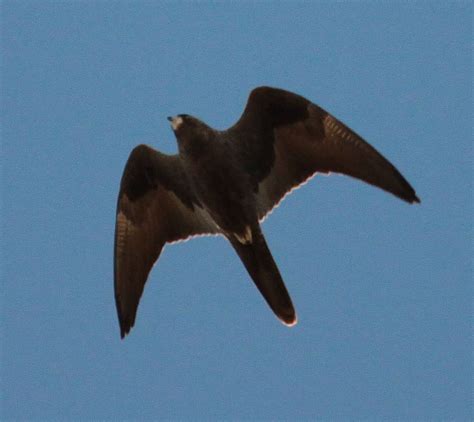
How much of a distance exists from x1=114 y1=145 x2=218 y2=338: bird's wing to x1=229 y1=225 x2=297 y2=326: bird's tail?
77 centimetres

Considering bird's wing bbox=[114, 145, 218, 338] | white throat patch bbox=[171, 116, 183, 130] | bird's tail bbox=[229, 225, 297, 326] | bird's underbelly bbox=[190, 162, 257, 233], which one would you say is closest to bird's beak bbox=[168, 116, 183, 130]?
white throat patch bbox=[171, 116, 183, 130]

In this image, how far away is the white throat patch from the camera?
1080 centimetres

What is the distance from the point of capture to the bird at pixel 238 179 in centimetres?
1066

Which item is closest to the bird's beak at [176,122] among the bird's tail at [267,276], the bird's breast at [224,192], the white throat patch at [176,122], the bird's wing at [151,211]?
the white throat patch at [176,122]

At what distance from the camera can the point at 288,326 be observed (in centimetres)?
1045

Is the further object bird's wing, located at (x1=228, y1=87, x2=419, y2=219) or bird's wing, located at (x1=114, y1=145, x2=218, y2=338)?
bird's wing, located at (x1=114, y1=145, x2=218, y2=338)

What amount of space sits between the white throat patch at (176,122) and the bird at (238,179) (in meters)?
0.01

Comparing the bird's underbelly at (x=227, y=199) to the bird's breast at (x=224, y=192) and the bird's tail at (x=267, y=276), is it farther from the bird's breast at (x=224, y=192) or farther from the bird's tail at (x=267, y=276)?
the bird's tail at (x=267, y=276)

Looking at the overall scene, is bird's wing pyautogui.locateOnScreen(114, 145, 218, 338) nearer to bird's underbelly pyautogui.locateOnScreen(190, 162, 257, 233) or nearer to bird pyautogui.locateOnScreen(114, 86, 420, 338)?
bird pyautogui.locateOnScreen(114, 86, 420, 338)

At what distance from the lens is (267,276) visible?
1060cm

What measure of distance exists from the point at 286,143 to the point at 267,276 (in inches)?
64.9

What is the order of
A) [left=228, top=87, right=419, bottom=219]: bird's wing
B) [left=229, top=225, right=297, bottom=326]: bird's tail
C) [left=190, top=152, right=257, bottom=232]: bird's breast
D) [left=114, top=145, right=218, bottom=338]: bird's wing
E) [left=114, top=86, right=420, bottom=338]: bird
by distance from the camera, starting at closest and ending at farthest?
[left=229, top=225, right=297, bottom=326]: bird's tail
[left=114, top=86, right=420, bottom=338]: bird
[left=190, top=152, right=257, bottom=232]: bird's breast
[left=228, top=87, right=419, bottom=219]: bird's wing
[left=114, top=145, right=218, bottom=338]: bird's wing

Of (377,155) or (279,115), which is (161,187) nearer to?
(279,115)

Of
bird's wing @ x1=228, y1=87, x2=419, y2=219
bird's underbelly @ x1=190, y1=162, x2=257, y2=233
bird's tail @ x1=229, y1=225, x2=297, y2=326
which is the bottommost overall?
bird's tail @ x1=229, y1=225, x2=297, y2=326
